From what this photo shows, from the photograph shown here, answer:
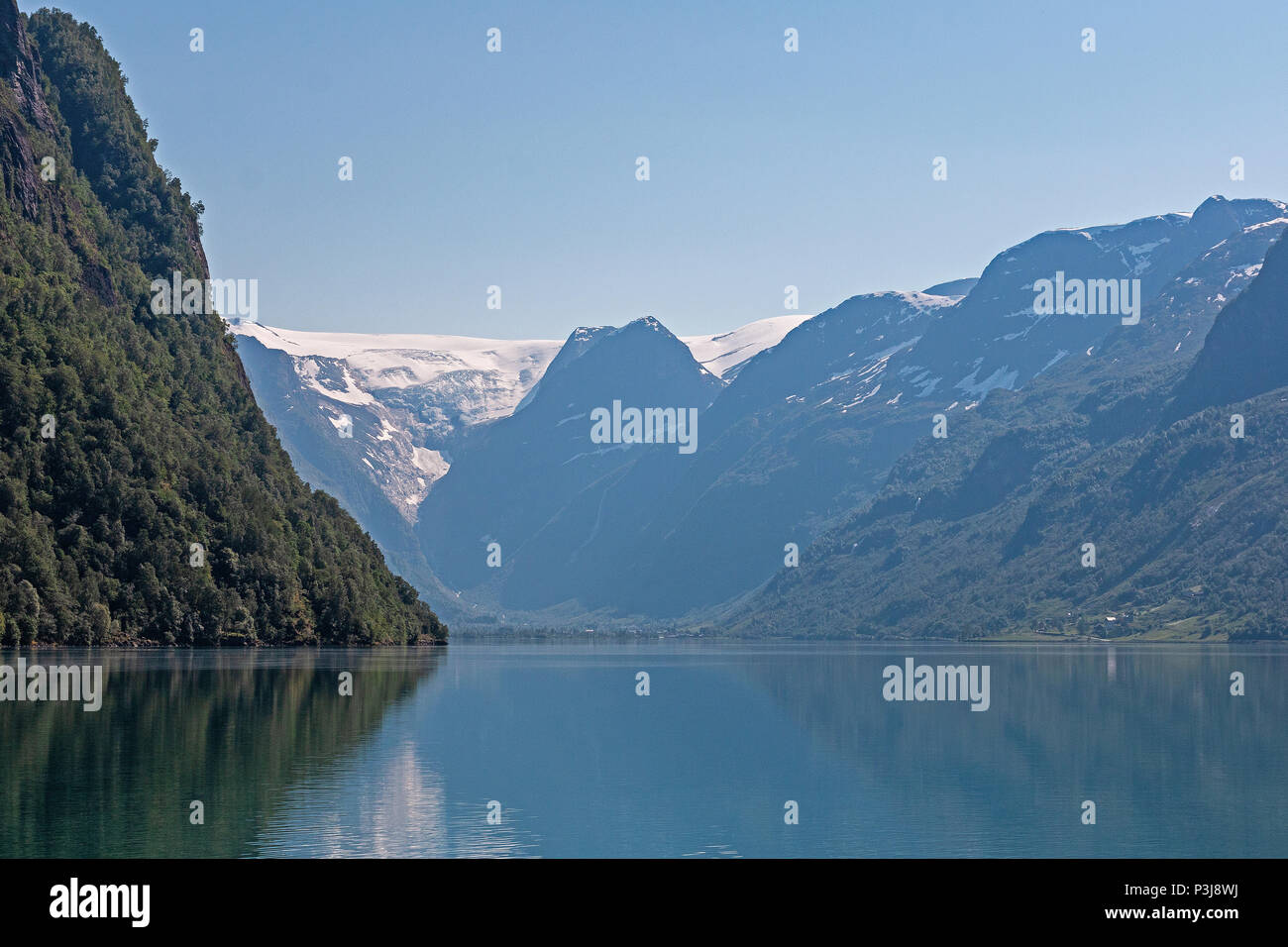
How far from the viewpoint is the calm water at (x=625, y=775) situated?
54.3m

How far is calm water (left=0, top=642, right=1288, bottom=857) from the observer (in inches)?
2137

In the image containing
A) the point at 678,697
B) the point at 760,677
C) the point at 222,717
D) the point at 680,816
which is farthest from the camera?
the point at 760,677

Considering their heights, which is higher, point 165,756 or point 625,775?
point 165,756

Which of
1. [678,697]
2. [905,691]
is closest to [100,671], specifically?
[678,697]

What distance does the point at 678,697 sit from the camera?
452ft

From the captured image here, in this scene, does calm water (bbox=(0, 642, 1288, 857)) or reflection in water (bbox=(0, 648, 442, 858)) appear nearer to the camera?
reflection in water (bbox=(0, 648, 442, 858))

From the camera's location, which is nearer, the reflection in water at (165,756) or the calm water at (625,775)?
the reflection in water at (165,756)

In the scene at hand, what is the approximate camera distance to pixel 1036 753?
278 feet

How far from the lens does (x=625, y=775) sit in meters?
75.8

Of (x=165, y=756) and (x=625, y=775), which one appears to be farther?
(x=625, y=775)
